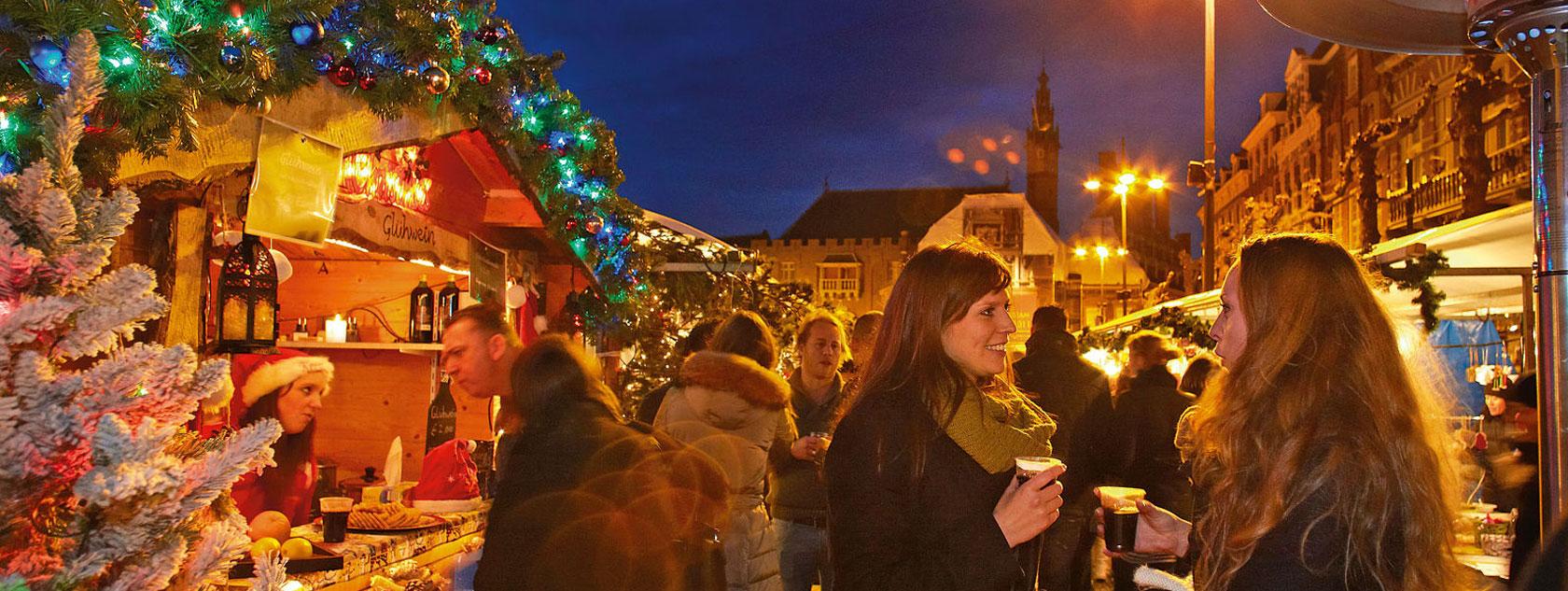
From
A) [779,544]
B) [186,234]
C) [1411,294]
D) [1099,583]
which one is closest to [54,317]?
[186,234]

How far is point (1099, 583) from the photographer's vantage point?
26.1ft

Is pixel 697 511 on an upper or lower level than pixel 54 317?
lower

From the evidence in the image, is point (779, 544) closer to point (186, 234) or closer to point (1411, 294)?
point (186, 234)

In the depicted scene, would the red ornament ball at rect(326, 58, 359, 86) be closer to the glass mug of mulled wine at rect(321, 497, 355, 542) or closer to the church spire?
the glass mug of mulled wine at rect(321, 497, 355, 542)

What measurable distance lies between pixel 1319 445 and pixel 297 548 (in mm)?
3088

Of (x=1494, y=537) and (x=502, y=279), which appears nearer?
(x=1494, y=537)

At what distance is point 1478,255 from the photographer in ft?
23.4

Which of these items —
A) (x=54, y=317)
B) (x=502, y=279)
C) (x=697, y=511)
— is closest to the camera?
(x=54, y=317)

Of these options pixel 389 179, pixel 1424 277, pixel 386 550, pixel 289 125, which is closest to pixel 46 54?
pixel 289 125

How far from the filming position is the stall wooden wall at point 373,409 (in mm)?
5840

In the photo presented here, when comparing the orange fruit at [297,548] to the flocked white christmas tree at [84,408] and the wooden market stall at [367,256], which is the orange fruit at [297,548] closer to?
the wooden market stall at [367,256]

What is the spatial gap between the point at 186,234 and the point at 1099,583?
283 inches

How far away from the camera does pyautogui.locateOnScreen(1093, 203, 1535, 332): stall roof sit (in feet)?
19.9

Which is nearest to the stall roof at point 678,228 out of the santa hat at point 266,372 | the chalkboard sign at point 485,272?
the chalkboard sign at point 485,272
